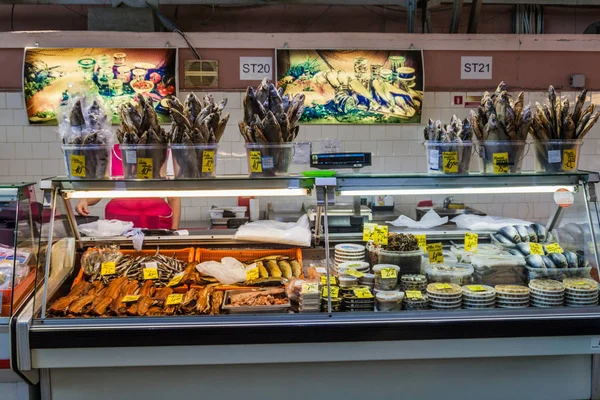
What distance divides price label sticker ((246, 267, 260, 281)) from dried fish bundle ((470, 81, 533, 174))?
4.51 ft

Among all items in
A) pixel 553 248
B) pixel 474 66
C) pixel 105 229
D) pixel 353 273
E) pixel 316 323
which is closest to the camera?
pixel 316 323

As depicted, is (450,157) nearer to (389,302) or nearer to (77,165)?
(389,302)

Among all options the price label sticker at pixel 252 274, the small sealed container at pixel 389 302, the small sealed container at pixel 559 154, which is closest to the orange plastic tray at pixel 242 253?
the price label sticker at pixel 252 274

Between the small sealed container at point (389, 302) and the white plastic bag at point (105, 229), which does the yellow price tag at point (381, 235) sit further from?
the white plastic bag at point (105, 229)

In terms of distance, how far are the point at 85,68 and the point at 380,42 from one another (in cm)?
322

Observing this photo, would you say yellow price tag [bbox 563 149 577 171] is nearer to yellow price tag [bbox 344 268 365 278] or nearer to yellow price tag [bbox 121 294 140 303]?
yellow price tag [bbox 344 268 365 278]

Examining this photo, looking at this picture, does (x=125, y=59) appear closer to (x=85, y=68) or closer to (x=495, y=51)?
(x=85, y=68)

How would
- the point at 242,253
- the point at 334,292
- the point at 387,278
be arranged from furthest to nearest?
the point at 242,253 < the point at 387,278 < the point at 334,292

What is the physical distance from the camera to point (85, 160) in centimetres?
273

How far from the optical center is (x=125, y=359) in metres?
2.64

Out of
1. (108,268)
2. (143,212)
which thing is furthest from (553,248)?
(143,212)

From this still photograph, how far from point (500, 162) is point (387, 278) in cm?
85

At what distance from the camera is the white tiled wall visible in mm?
6184

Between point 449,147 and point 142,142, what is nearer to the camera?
Answer: point 142,142
